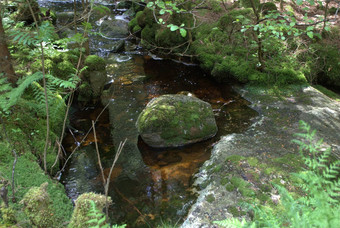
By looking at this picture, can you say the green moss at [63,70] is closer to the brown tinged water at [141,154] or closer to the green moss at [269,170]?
the brown tinged water at [141,154]

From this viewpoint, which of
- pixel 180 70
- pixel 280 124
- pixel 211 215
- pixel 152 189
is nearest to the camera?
pixel 211 215

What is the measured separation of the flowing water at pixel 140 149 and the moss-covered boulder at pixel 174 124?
0.19 metres

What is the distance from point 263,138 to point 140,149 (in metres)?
2.69

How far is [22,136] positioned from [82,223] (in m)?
3.07

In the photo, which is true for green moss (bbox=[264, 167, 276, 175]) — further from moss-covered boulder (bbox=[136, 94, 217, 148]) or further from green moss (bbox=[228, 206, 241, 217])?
moss-covered boulder (bbox=[136, 94, 217, 148])

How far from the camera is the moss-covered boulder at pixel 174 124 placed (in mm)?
5711

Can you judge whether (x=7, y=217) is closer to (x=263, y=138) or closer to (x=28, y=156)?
(x=28, y=156)

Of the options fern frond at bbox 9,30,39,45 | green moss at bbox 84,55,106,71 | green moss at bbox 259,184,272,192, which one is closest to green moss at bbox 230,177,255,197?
green moss at bbox 259,184,272,192

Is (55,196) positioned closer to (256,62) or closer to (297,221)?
(297,221)

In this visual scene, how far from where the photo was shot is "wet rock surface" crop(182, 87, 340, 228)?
372 centimetres

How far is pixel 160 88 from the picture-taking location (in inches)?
330

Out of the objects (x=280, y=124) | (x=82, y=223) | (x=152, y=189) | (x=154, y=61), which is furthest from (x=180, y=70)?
(x=82, y=223)

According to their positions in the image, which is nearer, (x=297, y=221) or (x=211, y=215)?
(x=297, y=221)

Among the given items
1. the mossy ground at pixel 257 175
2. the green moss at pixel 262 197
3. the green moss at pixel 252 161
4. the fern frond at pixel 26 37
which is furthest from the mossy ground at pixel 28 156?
the green moss at pixel 252 161
